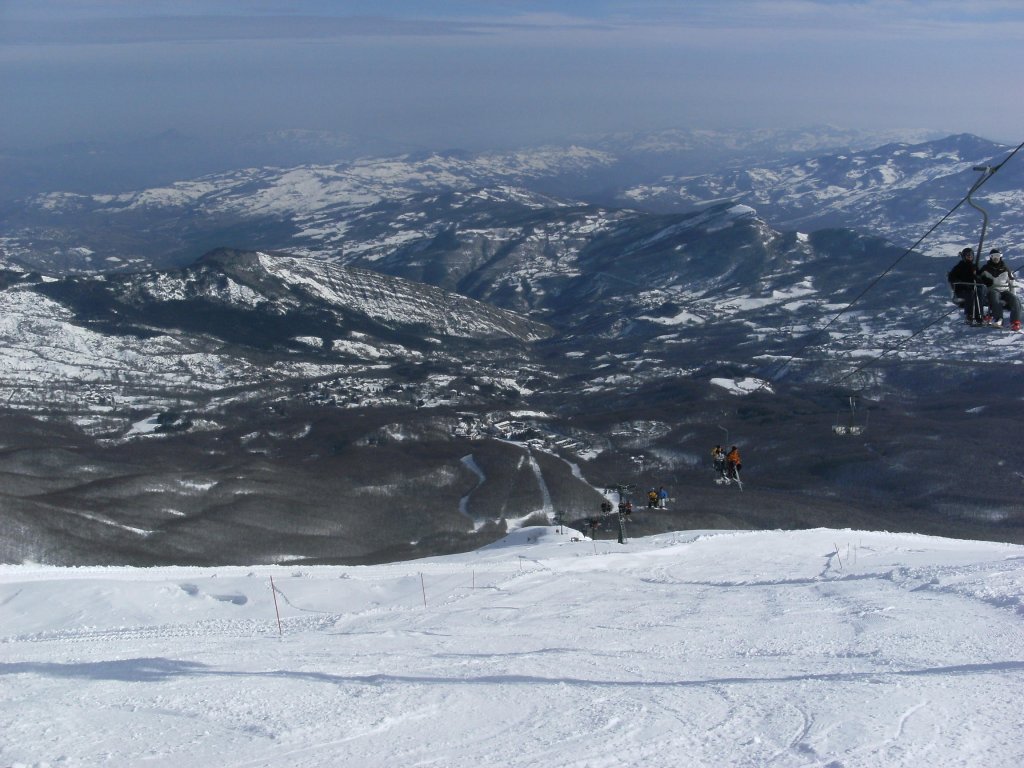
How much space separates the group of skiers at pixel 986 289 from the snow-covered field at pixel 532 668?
626 centimetres

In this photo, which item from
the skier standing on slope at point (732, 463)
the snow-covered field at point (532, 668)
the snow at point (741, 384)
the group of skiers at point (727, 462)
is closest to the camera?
the snow-covered field at point (532, 668)

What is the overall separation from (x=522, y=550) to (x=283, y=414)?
118194 millimetres

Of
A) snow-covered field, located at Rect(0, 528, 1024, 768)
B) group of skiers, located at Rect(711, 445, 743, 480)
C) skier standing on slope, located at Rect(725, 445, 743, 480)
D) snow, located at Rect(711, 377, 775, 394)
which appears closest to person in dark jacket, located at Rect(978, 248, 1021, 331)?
snow-covered field, located at Rect(0, 528, 1024, 768)

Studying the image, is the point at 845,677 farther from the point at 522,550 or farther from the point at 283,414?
the point at 283,414

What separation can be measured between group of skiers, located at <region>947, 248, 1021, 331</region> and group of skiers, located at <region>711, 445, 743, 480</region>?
18.6m

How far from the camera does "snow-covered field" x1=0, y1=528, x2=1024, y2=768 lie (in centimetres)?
1313

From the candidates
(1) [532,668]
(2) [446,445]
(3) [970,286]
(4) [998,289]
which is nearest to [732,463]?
(3) [970,286]

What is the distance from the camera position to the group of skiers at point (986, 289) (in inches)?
745

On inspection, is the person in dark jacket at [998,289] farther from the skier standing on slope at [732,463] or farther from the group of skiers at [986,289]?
the skier standing on slope at [732,463]

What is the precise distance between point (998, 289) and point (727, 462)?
72.1ft

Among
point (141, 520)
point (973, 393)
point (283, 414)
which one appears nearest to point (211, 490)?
point (141, 520)

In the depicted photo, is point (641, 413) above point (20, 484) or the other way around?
the other way around

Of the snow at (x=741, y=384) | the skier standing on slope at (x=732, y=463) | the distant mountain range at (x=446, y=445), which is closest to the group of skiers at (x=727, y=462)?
the skier standing on slope at (x=732, y=463)

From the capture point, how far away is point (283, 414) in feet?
515
